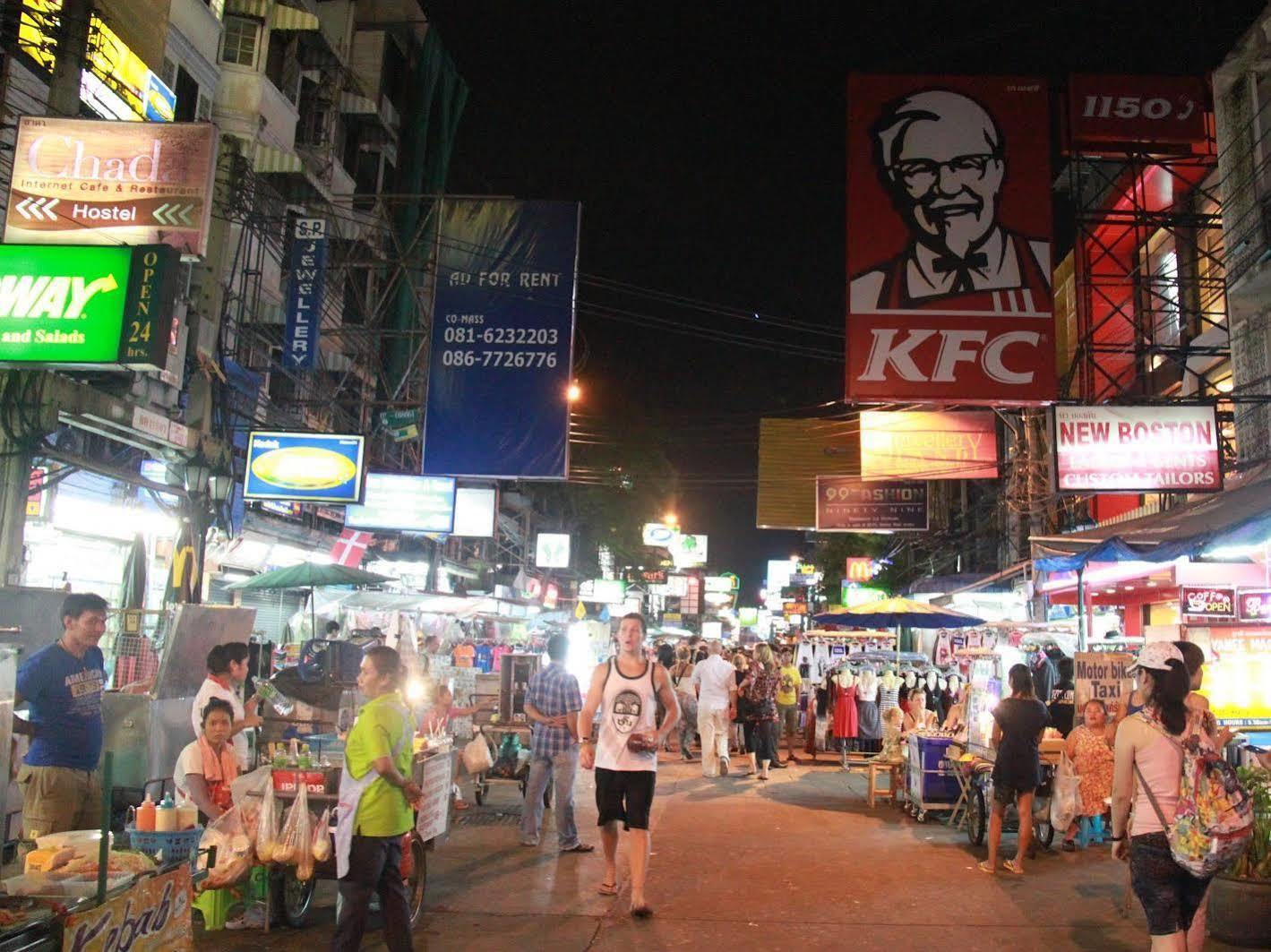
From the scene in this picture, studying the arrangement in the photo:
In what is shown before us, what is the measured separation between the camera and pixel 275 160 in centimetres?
2145

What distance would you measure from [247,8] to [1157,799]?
22049 mm

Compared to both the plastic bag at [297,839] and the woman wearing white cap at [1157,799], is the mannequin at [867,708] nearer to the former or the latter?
the woman wearing white cap at [1157,799]

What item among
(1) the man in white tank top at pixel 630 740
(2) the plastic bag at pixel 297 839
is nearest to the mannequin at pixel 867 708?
(1) the man in white tank top at pixel 630 740

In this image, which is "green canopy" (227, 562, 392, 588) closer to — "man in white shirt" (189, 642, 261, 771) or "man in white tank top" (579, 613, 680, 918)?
"man in white shirt" (189, 642, 261, 771)

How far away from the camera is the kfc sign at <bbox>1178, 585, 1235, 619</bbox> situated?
9.82 metres

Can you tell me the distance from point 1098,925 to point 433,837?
4700 mm

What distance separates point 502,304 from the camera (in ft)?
54.9

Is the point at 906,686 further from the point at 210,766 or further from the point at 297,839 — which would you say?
the point at 210,766

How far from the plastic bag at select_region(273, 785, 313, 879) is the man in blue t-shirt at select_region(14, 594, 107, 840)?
1.23 m

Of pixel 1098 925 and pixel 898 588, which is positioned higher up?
pixel 898 588

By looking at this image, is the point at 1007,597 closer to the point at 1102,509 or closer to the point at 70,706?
the point at 1102,509

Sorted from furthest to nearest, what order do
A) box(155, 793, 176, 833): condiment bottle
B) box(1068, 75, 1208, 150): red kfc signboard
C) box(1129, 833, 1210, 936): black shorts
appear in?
1. box(1068, 75, 1208, 150): red kfc signboard
2. box(155, 793, 176, 833): condiment bottle
3. box(1129, 833, 1210, 936): black shorts

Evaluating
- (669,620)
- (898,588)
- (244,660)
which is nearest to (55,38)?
(244,660)

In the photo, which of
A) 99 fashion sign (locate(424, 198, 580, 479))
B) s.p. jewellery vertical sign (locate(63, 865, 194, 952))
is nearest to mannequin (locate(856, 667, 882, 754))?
99 fashion sign (locate(424, 198, 580, 479))
